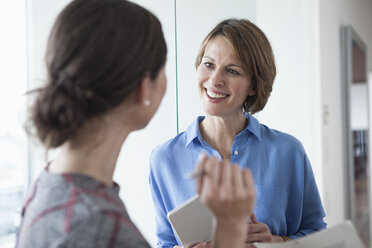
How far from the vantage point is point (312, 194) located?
4.08 ft

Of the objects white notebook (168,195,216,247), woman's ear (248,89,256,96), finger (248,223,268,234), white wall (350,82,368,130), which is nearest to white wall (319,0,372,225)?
white wall (350,82,368,130)

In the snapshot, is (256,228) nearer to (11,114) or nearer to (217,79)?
(217,79)

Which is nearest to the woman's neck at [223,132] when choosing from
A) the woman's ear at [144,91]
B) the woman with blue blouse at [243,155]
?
the woman with blue blouse at [243,155]

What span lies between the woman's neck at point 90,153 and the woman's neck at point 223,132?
0.63 meters

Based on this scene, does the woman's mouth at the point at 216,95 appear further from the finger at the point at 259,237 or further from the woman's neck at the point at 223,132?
the finger at the point at 259,237

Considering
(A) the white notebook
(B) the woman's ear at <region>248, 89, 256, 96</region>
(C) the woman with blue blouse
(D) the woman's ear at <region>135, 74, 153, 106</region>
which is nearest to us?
(D) the woman's ear at <region>135, 74, 153, 106</region>

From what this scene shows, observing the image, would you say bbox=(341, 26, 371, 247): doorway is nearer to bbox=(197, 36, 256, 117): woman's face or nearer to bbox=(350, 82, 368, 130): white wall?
bbox=(350, 82, 368, 130): white wall

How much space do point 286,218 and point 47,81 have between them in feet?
2.95

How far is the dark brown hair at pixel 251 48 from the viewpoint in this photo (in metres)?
1.24

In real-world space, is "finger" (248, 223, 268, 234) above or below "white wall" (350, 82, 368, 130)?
below

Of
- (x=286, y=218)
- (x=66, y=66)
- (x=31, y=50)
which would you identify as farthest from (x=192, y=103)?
(x=66, y=66)

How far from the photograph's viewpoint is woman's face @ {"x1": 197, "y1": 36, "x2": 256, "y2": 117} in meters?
1.24

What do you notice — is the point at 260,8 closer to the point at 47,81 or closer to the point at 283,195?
the point at 283,195

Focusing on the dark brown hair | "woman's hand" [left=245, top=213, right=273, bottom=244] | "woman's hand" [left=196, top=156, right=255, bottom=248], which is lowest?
"woman's hand" [left=245, top=213, right=273, bottom=244]
